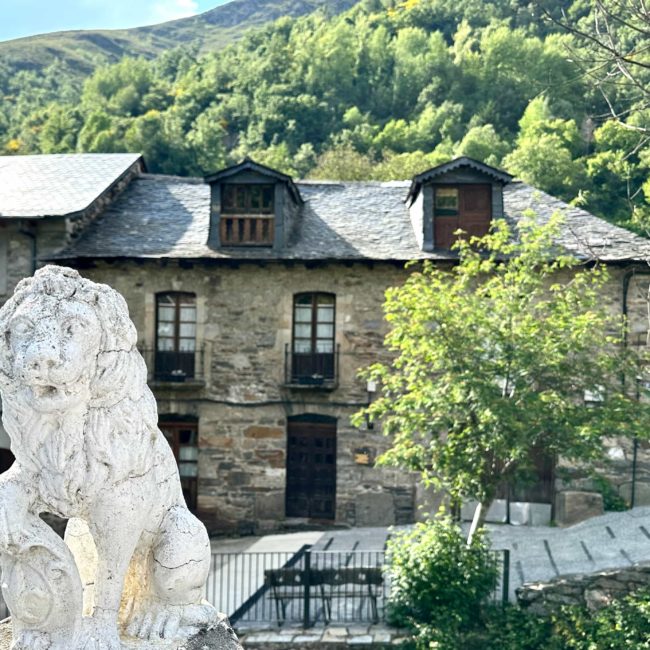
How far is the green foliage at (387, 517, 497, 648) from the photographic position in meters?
10.3

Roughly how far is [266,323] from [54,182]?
568cm

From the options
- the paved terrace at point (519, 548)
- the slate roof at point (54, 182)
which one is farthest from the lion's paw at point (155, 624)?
the slate roof at point (54, 182)

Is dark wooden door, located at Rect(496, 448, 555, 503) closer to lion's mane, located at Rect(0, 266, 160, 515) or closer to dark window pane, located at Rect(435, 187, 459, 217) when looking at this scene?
dark window pane, located at Rect(435, 187, 459, 217)

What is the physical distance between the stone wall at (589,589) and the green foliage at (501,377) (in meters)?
1.41

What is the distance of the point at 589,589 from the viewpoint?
10.3 m

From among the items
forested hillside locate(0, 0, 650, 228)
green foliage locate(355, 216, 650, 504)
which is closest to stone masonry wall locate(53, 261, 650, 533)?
green foliage locate(355, 216, 650, 504)

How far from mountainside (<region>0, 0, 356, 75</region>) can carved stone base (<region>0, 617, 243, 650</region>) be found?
360 feet

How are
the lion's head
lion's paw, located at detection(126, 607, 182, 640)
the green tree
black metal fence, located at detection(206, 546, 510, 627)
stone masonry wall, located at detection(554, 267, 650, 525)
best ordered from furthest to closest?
stone masonry wall, located at detection(554, 267, 650, 525)
the green tree
black metal fence, located at detection(206, 546, 510, 627)
lion's paw, located at detection(126, 607, 182, 640)
the lion's head

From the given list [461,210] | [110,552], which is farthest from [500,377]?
[110,552]

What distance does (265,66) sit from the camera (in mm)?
60344

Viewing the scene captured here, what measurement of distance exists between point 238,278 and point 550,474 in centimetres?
700

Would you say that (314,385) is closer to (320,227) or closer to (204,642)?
(320,227)

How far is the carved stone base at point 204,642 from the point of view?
3561 millimetres

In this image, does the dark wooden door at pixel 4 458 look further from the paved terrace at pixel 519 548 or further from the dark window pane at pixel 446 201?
the dark window pane at pixel 446 201
